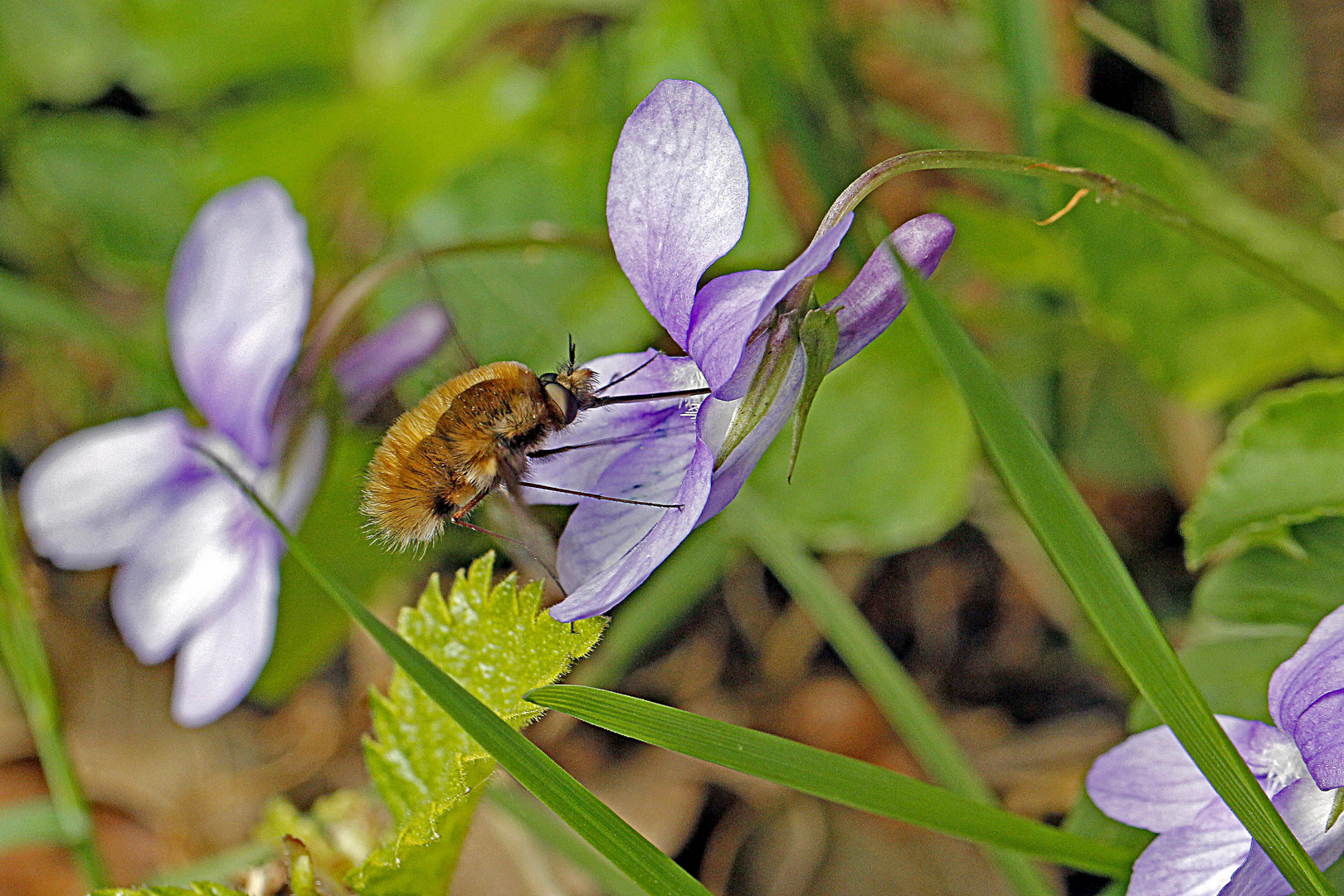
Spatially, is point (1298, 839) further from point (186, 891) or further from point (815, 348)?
point (186, 891)

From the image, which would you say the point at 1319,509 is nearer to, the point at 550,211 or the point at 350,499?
the point at 550,211

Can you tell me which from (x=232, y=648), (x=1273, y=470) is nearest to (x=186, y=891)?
(x=232, y=648)

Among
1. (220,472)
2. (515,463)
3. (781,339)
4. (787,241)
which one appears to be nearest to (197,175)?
(220,472)

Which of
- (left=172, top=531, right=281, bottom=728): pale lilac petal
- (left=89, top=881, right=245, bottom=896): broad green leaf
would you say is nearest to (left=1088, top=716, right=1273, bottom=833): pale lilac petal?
(left=89, top=881, right=245, bottom=896): broad green leaf

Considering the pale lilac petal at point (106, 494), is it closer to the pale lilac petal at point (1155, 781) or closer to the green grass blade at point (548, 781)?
the green grass blade at point (548, 781)

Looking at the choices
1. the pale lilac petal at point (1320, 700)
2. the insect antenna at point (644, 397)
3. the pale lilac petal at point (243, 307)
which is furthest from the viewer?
the pale lilac petal at point (243, 307)

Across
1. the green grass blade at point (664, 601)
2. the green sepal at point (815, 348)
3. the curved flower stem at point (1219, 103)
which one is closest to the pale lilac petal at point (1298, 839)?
the green sepal at point (815, 348)
